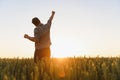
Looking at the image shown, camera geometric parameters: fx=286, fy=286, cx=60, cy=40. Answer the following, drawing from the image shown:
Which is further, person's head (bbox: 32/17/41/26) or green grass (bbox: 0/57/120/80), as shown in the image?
A: person's head (bbox: 32/17/41/26)

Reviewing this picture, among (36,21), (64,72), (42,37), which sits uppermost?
(36,21)

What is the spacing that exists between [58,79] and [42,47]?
5602 mm

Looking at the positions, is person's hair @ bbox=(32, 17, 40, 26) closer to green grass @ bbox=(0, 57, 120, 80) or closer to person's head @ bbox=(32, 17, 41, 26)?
person's head @ bbox=(32, 17, 41, 26)

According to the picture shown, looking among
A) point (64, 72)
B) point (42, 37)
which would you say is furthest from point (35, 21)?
point (64, 72)

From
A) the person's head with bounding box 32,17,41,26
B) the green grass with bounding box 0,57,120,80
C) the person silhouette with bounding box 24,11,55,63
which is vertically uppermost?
the person's head with bounding box 32,17,41,26

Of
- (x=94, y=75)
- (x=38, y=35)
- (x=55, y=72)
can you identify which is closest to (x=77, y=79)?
(x=94, y=75)

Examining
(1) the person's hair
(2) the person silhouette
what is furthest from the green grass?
(1) the person's hair

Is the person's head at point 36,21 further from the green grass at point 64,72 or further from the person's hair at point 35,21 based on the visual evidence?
the green grass at point 64,72

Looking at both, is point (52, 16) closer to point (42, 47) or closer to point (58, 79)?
point (42, 47)

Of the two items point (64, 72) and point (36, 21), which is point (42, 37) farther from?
point (64, 72)

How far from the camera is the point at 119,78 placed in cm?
321

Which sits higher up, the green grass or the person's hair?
the person's hair

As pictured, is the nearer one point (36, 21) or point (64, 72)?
point (64, 72)

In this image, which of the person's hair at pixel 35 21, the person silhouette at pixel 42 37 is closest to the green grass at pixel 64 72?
the person silhouette at pixel 42 37
